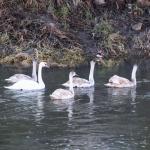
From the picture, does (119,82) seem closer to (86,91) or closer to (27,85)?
(86,91)

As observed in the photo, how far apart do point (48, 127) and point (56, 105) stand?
9.85 ft

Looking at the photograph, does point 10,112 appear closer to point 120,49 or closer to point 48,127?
point 48,127

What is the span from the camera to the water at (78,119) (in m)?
17.7

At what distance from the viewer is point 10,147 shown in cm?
1734

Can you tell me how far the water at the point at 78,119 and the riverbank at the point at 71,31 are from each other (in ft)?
16.7

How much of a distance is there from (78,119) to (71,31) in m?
13.5

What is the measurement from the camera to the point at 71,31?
33375 millimetres

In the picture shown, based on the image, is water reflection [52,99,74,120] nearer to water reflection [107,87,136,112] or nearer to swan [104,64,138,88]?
water reflection [107,87,136,112]

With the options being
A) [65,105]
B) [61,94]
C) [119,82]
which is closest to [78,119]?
[65,105]

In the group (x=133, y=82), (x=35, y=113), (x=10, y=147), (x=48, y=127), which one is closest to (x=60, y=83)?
(x=133, y=82)

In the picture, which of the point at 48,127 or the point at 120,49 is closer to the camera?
the point at 48,127

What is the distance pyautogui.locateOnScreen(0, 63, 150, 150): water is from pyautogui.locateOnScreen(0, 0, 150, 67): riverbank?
5.08 meters

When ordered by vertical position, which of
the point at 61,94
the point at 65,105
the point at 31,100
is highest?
the point at 61,94

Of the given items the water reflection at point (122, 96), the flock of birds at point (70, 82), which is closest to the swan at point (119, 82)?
the flock of birds at point (70, 82)
